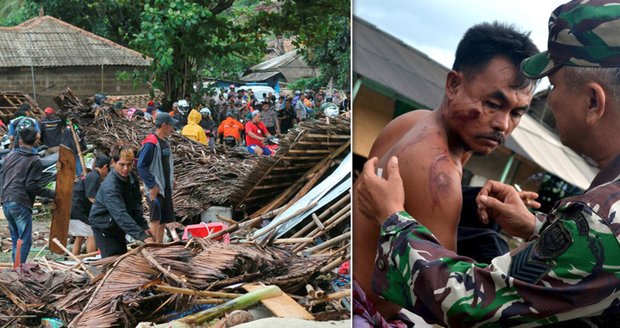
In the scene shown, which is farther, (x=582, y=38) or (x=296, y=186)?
(x=296, y=186)

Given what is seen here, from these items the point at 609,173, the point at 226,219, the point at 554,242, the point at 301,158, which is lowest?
the point at 226,219

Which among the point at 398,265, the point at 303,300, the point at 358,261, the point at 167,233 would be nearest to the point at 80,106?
the point at 167,233

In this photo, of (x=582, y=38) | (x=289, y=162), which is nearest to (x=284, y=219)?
(x=289, y=162)

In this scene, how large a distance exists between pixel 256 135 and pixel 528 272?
51.5 inches

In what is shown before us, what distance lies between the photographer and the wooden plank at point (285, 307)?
7.58 ft

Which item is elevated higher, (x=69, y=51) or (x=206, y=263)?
(x=69, y=51)

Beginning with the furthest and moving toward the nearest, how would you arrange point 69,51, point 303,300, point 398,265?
1. point 69,51
2. point 303,300
3. point 398,265

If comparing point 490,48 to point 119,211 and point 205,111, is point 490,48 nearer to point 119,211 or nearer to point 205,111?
point 205,111

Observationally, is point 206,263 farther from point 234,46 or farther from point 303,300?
point 234,46

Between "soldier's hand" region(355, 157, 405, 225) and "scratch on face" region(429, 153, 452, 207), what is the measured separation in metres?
0.07

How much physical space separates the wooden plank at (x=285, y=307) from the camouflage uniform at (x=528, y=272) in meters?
0.79

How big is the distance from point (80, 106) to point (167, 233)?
1.81 ft

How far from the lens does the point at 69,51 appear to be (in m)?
2.55

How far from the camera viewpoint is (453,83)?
1.64 m
